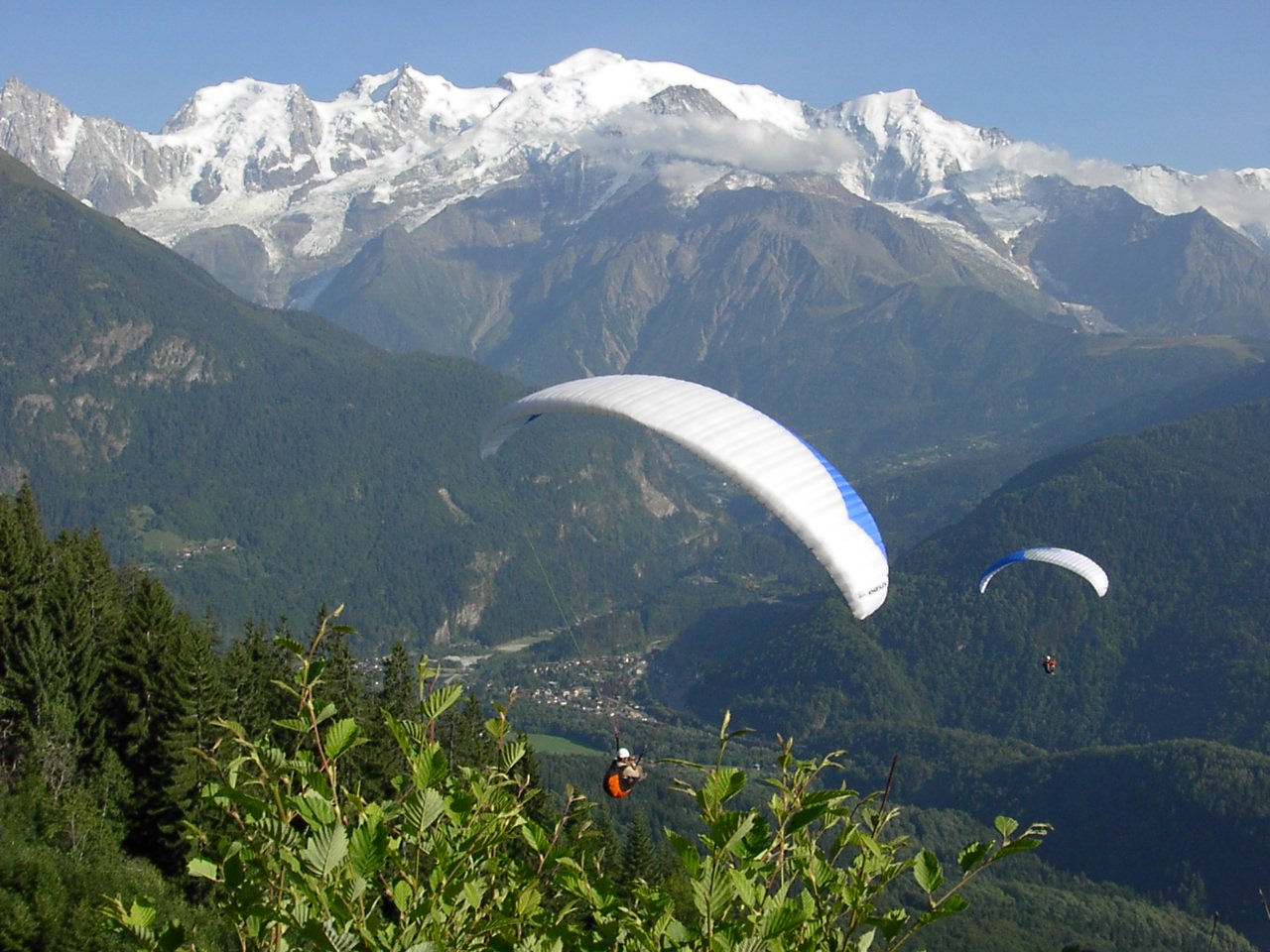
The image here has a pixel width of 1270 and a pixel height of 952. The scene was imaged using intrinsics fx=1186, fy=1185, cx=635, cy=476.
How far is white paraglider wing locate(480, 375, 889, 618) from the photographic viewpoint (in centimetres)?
2122

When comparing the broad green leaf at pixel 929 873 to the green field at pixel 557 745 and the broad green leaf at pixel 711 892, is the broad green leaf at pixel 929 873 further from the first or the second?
the green field at pixel 557 745

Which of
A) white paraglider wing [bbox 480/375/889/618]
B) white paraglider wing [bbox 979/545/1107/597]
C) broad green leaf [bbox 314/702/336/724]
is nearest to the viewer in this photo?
broad green leaf [bbox 314/702/336/724]

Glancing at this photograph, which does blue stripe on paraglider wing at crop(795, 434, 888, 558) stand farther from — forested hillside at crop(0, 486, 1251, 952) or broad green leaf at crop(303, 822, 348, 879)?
broad green leaf at crop(303, 822, 348, 879)

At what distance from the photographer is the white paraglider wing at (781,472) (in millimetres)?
21219

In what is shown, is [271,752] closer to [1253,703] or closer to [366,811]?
[366,811]

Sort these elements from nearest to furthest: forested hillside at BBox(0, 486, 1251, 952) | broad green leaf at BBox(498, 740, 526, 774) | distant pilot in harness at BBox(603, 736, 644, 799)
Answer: forested hillside at BBox(0, 486, 1251, 952), broad green leaf at BBox(498, 740, 526, 774), distant pilot in harness at BBox(603, 736, 644, 799)

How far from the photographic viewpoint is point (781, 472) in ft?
72.9

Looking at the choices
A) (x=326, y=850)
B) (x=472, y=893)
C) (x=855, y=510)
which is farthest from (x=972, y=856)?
(x=855, y=510)

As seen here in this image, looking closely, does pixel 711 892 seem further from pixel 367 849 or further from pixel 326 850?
pixel 326 850

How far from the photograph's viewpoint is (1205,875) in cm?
13362

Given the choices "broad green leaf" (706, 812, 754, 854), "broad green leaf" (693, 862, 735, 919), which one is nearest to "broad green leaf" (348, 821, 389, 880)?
"broad green leaf" (693, 862, 735, 919)

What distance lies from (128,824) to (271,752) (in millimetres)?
32582

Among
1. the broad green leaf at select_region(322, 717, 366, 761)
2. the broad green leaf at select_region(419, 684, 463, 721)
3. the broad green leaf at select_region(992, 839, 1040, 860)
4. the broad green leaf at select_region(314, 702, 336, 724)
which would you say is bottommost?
the broad green leaf at select_region(992, 839, 1040, 860)

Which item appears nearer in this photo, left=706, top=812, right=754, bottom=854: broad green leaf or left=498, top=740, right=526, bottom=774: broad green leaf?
left=706, top=812, right=754, bottom=854: broad green leaf
